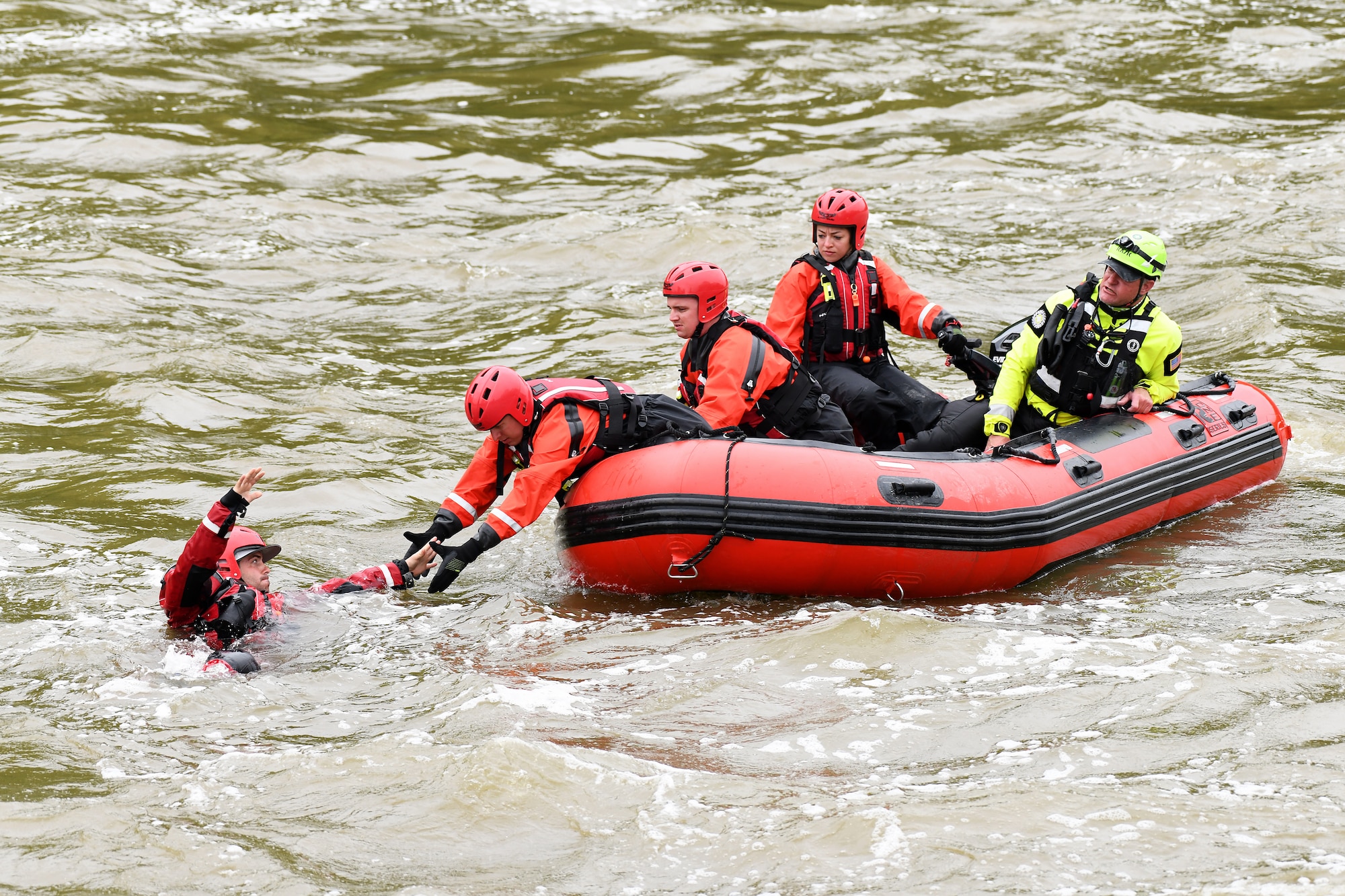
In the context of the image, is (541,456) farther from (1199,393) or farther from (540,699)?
(1199,393)

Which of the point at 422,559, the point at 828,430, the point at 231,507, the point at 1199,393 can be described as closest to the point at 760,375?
the point at 828,430

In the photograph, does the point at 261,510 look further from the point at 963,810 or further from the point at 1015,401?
the point at 963,810

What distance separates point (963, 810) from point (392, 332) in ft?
21.6

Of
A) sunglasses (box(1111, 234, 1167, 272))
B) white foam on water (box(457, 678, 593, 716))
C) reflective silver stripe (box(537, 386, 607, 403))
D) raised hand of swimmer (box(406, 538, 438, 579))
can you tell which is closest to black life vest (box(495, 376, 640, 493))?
reflective silver stripe (box(537, 386, 607, 403))

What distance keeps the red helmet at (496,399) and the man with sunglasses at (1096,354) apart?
2.12m

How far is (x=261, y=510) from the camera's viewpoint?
22.5ft

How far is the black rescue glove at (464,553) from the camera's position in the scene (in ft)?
18.2

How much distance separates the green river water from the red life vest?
154cm

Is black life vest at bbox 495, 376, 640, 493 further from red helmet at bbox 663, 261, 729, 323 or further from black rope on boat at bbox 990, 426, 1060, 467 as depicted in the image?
black rope on boat at bbox 990, 426, 1060, 467

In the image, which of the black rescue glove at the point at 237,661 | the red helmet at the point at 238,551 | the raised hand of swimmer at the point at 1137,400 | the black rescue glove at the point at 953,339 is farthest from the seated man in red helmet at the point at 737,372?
the black rescue glove at the point at 237,661

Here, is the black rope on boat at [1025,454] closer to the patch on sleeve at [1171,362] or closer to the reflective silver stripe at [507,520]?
the patch on sleeve at [1171,362]

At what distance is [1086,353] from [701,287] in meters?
1.77

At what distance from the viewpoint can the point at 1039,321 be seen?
20.9 ft

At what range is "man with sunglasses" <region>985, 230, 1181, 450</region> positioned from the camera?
6.07m
